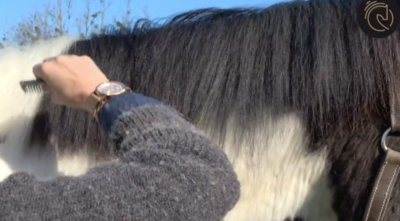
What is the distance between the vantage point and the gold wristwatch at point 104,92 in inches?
32.5

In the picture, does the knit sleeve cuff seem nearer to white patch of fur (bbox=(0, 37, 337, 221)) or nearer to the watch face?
the watch face

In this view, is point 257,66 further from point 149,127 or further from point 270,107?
point 149,127

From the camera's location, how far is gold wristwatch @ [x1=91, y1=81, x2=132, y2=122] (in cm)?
83

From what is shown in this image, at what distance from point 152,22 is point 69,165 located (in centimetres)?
40

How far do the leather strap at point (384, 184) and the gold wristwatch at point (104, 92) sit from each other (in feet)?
1.56

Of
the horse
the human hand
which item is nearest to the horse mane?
the horse

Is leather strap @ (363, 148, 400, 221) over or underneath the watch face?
underneath

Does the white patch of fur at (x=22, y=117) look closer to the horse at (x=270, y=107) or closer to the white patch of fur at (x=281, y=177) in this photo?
the horse at (x=270, y=107)

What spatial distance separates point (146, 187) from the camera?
0.69 m

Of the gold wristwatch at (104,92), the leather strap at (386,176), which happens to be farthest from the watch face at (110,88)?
the leather strap at (386,176)

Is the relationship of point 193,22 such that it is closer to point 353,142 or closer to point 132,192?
point 353,142

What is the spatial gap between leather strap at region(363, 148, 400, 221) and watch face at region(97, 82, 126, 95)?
48 cm

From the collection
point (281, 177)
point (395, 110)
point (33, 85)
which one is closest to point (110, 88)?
point (33, 85)

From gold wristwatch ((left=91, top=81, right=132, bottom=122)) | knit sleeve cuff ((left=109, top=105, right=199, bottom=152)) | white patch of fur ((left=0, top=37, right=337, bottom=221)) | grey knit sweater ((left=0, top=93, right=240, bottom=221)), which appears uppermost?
gold wristwatch ((left=91, top=81, right=132, bottom=122))
